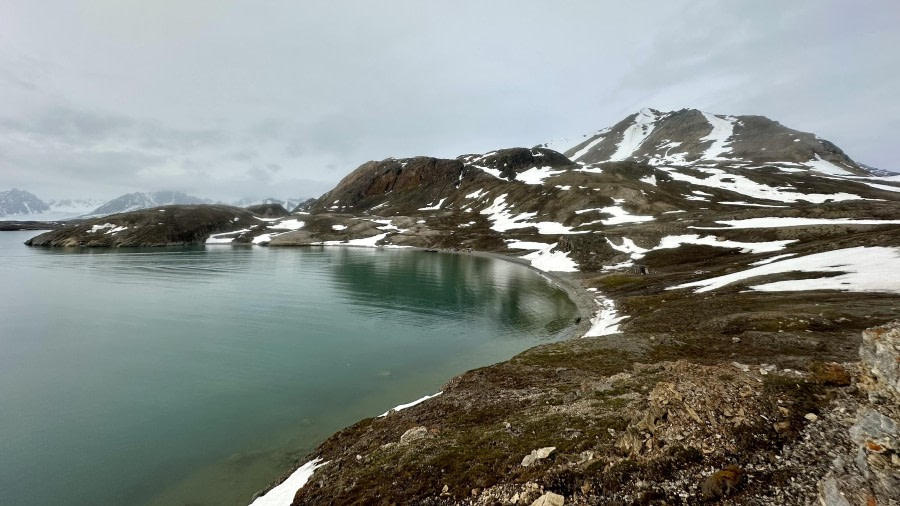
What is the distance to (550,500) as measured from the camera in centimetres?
1135

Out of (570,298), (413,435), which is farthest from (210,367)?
(570,298)

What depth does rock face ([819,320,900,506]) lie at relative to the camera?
921 centimetres

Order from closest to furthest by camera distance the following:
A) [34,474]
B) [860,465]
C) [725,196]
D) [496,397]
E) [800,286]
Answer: [860,465]
[34,474]
[496,397]
[800,286]
[725,196]

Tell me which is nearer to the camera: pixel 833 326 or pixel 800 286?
pixel 833 326

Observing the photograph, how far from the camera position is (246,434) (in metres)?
26.1

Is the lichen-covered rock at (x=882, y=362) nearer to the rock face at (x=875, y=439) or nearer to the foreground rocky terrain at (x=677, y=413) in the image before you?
the rock face at (x=875, y=439)

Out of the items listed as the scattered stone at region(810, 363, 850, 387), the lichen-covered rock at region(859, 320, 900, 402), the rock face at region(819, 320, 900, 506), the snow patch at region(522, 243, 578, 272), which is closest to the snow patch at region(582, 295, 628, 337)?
the scattered stone at region(810, 363, 850, 387)

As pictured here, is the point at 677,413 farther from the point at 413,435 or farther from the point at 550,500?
the point at 413,435

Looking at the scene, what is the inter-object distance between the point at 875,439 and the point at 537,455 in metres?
9.48

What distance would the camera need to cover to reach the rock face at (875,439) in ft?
30.2

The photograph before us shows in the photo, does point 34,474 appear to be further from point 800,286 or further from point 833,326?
point 800,286

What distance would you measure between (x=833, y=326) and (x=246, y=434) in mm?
43115

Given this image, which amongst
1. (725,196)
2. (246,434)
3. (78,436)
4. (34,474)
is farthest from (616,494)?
(725,196)

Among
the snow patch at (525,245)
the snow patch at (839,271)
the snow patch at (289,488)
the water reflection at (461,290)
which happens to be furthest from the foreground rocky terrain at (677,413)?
the snow patch at (525,245)
